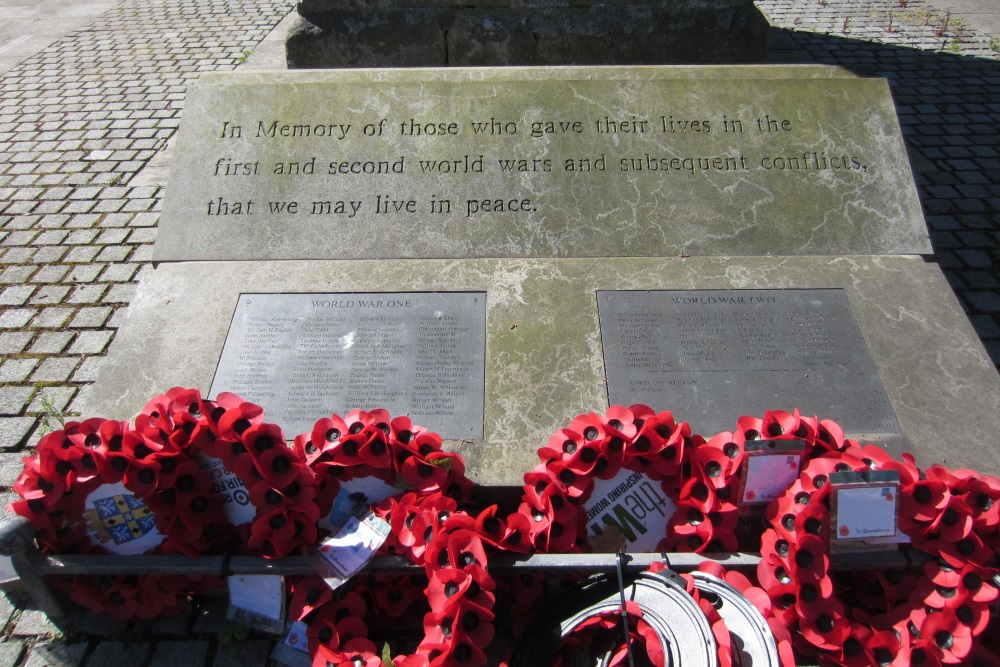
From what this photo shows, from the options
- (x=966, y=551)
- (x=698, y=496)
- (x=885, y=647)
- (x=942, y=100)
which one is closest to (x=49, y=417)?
(x=698, y=496)

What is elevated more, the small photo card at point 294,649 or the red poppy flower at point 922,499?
the red poppy flower at point 922,499

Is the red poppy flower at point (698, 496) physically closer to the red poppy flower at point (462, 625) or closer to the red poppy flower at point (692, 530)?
the red poppy flower at point (692, 530)

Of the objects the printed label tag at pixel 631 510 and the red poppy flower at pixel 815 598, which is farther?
the printed label tag at pixel 631 510

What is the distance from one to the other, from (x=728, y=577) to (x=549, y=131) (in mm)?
2450

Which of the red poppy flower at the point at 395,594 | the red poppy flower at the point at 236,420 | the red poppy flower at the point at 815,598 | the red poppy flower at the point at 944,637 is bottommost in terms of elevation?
the red poppy flower at the point at 395,594

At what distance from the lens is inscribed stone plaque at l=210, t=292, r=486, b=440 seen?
3174mm

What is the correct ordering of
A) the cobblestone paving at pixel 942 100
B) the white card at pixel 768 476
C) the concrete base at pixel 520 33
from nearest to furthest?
the white card at pixel 768 476
the cobblestone paving at pixel 942 100
the concrete base at pixel 520 33

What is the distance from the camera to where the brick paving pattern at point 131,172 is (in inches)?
113

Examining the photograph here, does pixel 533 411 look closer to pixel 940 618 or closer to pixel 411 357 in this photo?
pixel 411 357

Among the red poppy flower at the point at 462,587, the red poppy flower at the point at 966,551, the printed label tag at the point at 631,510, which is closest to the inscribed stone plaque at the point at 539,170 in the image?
the printed label tag at the point at 631,510

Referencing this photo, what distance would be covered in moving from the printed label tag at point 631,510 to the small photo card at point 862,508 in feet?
2.00

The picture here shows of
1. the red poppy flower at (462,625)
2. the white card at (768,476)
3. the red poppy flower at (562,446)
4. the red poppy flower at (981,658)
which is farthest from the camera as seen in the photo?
the red poppy flower at (562,446)

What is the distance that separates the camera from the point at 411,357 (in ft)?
10.9

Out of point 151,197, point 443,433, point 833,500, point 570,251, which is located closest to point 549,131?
point 570,251
